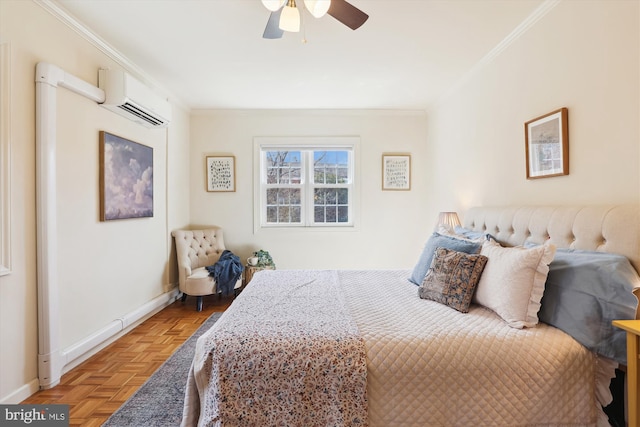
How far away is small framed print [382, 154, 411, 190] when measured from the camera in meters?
4.27

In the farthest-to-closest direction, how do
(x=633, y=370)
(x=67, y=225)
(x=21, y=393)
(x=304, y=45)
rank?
1. (x=304, y=45)
2. (x=67, y=225)
3. (x=21, y=393)
4. (x=633, y=370)

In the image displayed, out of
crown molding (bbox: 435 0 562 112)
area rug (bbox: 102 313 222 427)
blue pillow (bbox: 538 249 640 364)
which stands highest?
crown molding (bbox: 435 0 562 112)

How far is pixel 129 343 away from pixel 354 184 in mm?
3084

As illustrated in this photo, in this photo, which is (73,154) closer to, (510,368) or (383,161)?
(510,368)

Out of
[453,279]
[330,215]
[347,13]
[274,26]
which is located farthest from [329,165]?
[453,279]

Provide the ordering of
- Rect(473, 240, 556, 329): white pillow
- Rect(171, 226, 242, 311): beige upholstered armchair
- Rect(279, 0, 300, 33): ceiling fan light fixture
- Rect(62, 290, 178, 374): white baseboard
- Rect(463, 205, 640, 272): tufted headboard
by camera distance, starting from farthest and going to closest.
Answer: Rect(171, 226, 242, 311): beige upholstered armchair → Rect(62, 290, 178, 374): white baseboard → Rect(279, 0, 300, 33): ceiling fan light fixture → Rect(473, 240, 556, 329): white pillow → Rect(463, 205, 640, 272): tufted headboard

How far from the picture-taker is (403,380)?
1.31 metres

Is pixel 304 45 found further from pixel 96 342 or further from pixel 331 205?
pixel 96 342

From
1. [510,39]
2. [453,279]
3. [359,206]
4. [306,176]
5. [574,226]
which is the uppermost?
[510,39]

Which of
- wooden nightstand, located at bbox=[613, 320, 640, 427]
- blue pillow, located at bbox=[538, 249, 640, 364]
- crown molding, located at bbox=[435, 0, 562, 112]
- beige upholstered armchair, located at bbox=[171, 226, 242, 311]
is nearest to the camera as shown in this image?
wooden nightstand, located at bbox=[613, 320, 640, 427]

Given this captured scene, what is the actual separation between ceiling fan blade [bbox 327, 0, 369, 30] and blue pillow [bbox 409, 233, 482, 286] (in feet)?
4.99

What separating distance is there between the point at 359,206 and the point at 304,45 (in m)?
2.27

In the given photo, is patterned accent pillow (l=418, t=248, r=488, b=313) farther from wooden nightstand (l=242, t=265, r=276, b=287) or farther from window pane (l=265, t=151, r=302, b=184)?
window pane (l=265, t=151, r=302, b=184)

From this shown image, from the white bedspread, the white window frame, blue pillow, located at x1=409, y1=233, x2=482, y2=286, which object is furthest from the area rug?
the white window frame
